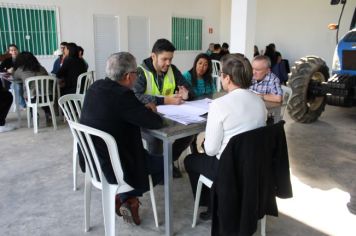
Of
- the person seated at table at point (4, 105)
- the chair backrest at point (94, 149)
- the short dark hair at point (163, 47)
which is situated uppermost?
the short dark hair at point (163, 47)

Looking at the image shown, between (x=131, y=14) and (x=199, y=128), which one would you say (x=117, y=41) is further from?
(x=199, y=128)

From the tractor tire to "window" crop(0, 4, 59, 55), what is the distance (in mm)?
4801

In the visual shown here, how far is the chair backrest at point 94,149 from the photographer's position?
166cm

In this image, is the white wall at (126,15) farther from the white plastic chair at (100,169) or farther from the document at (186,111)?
the white plastic chair at (100,169)

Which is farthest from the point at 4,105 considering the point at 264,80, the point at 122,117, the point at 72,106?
the point at 264,80

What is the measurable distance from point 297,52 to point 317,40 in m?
0.57

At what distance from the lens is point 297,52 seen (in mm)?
7988

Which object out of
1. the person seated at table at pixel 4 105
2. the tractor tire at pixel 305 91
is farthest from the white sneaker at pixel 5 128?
the tractor tire at pixel 305 91

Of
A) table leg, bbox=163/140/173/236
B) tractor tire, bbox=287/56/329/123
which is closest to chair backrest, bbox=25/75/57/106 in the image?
table leg, bbox=163/140/173/236

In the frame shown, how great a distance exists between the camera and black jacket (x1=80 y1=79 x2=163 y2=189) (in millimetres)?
1729

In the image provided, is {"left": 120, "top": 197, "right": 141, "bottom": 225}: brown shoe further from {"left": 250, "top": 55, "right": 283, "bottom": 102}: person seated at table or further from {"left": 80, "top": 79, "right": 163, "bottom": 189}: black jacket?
{"left": 250, "top": 55, "right": 283, "bottom": 102}: person seated at table

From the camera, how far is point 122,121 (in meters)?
1.78

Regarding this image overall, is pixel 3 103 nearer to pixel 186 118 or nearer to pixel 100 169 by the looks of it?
pixel 100 169

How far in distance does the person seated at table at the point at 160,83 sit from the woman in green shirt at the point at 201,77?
0.21m
